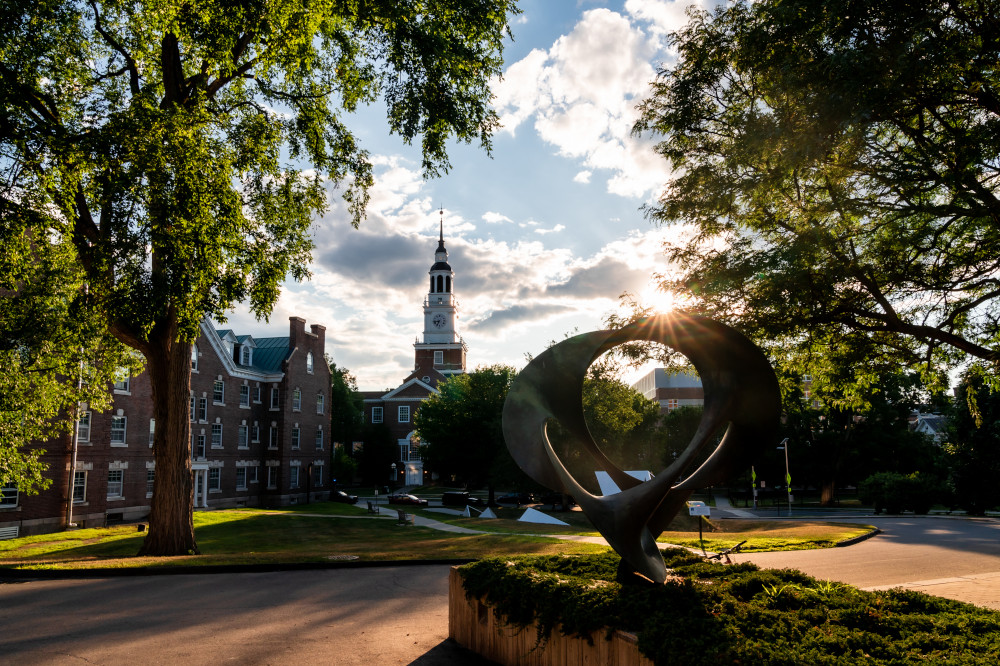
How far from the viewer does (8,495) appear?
91.4 feet

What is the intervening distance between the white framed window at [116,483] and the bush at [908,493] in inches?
A: 1820

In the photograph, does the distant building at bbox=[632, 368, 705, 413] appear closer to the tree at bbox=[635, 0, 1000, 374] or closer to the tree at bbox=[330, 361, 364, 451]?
the tree at bbox=[330, 361, 364, 451]

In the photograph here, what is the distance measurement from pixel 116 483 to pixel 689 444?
1403 inches

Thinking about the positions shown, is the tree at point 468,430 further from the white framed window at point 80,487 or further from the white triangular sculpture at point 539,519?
the white framed window at point 80,487

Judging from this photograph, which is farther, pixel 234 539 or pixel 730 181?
pixel 234 539

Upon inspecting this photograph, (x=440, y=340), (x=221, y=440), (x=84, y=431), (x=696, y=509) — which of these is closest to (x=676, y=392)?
(x=440, y=340)

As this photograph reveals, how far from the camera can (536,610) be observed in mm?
7367

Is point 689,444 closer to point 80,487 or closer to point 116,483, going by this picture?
point 80,487

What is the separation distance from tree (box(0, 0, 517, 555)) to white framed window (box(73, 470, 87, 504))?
17.5 metres

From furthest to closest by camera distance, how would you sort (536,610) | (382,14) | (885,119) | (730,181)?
(382,14) < (730,181) < (885,119) < (536,610)

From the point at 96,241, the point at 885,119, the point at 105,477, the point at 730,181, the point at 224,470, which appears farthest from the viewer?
the point at 224,470

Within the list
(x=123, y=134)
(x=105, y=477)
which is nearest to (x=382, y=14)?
(x=123, y=134)

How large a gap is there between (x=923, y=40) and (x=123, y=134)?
15.6 meters

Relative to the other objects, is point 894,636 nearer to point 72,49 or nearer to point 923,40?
point 923,40
